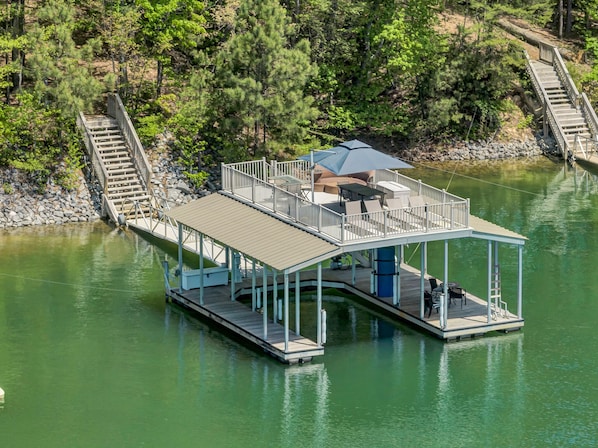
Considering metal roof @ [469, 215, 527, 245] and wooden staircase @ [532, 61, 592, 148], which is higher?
wooden staircase @ [532, 61, 592, 148]

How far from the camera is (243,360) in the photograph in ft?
129

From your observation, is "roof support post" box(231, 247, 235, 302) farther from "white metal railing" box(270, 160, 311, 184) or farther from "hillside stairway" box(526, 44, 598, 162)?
"hillside stairway" box(526, 44, 598, 162)

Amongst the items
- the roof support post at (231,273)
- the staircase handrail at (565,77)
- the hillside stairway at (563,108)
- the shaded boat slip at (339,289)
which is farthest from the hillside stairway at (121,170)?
the staircase handrail at (565,77)

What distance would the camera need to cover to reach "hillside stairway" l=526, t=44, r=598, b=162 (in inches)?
2677

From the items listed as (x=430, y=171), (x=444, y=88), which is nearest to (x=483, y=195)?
(x=430, y=171)

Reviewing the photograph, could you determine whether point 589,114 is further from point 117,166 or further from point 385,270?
point 385,270

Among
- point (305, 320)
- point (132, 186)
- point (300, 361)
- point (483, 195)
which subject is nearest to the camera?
point (300, 361)

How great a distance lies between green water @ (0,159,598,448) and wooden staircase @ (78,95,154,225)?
553 cm

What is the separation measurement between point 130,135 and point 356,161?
18.1 m

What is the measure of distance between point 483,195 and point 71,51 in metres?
18.2

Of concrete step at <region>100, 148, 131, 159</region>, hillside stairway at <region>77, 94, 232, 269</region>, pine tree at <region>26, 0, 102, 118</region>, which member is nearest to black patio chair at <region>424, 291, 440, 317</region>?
hillside stairway at <region>77, 94, 232, 269</region>

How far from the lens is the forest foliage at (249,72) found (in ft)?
189

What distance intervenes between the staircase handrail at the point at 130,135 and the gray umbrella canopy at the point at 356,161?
49.7ft

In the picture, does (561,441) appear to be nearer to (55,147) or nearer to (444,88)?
(55,147)
